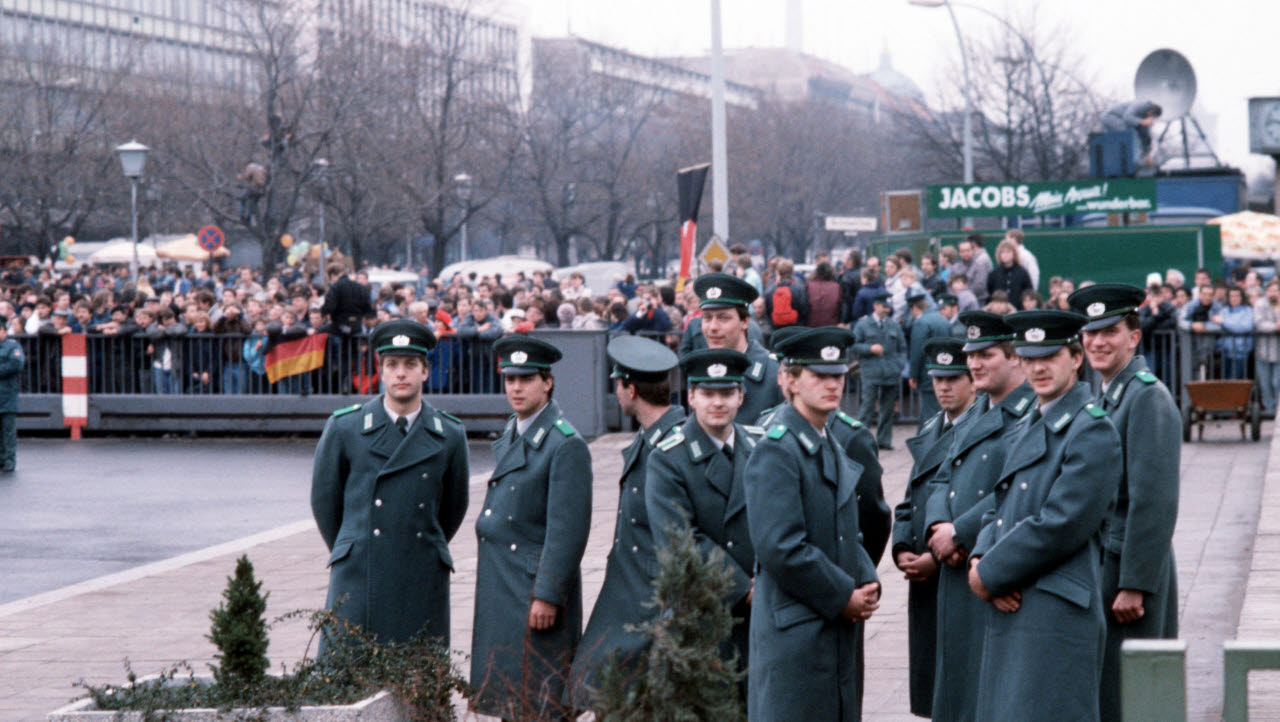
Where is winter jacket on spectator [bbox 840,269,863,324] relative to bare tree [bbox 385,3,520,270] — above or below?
→ below

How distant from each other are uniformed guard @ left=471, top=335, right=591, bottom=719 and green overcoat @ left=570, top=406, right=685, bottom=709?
144 mm

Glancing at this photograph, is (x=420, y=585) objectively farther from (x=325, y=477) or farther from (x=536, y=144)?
(x=536, y=144)

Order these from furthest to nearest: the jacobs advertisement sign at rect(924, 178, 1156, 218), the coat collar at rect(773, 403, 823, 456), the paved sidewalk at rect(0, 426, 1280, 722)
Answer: the jacobs advertisement sign at rect(924, 178, 1156, 218) → the paved sidewalk at rect(0, 426, 1280, 722) → the coat collar at rect(773, 403, 823, 456)

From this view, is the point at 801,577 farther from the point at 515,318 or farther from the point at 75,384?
the point at 75,384

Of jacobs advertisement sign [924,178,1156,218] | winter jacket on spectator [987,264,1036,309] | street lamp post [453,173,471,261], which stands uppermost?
street lamp post [453,173,471,261]

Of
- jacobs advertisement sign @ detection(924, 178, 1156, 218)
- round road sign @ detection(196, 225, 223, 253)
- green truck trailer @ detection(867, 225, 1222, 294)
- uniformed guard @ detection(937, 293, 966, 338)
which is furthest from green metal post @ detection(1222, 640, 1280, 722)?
round road sign @ detection(196, 225, 223, 253)

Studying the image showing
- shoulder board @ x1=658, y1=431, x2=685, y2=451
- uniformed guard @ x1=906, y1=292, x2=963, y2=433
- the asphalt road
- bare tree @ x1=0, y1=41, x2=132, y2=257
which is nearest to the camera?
shoulder board @ x1=658, y1=431, x2=685, y2=451

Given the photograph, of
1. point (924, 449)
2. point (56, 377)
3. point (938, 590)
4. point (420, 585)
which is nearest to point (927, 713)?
point (938, 590)

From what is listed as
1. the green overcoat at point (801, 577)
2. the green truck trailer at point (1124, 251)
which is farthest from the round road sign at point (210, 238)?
the green overcoat at point (801, 577)

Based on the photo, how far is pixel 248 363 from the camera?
21406 millimetres

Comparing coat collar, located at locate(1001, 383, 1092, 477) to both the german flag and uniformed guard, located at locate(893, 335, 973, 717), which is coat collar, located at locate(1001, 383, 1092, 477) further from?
the german flag

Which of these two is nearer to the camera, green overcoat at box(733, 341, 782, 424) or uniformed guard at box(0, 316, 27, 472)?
green overcoat at box(733, 341, 782, 424)

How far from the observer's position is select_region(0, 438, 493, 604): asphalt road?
12.5 m

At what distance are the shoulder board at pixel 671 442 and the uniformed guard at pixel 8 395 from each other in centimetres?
1346
